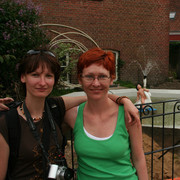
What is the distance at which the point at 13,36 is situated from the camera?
5.53 m

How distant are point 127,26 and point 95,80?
11.4 meters

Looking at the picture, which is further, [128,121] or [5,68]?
[5,68]

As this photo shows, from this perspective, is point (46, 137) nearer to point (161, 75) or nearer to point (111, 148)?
point (111, 148)

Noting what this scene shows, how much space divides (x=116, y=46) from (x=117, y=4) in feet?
7.80

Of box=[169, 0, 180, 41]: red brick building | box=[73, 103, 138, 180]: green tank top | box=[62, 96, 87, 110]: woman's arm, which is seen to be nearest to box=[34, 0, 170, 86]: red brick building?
box=[62, 96, 87, 110]: woman's arm

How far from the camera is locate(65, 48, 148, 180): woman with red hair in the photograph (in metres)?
1.39

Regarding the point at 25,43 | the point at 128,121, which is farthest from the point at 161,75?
the point at 128,121

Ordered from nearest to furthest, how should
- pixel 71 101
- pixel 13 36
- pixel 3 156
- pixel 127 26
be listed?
pixel 3 156
pixel 71 101
pixel 13 36
pixel 127 26

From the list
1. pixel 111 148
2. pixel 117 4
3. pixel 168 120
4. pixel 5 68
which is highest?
pixel 117 4

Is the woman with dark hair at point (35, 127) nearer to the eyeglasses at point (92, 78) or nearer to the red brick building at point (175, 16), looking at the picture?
the eyeglasses at point (92, 78)

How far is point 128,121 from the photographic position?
143 centimetres

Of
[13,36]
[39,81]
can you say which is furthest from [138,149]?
[13,36]

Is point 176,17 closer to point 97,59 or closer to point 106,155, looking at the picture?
point 97,59

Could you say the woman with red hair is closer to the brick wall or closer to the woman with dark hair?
the woman with dark hair
